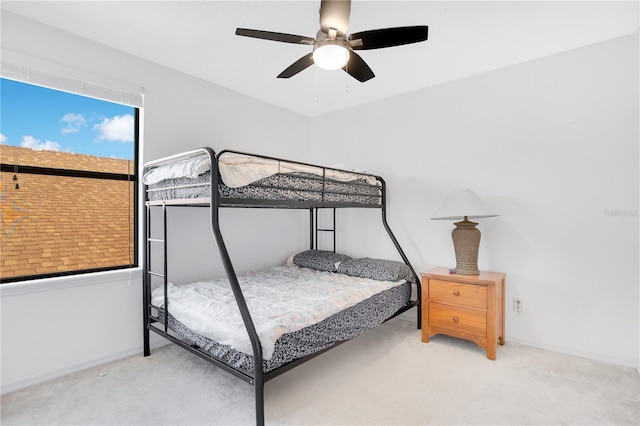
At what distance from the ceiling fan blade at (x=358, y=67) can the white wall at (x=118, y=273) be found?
168 centimetres

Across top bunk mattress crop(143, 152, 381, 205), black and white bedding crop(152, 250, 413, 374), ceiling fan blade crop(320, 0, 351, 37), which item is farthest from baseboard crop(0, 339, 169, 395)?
ceiling fan blade crop(320, 0, 351, 37)

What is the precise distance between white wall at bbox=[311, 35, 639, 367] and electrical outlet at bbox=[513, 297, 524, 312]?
0.12 feet

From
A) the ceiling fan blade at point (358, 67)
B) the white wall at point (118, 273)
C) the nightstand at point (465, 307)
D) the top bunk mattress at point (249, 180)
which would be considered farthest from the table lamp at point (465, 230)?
the white wall at point (118, 273)

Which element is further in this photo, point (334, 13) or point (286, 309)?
point (286, 309)

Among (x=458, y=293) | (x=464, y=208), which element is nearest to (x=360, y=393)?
(x=458, y=293)

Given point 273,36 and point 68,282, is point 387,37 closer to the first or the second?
point 273,36

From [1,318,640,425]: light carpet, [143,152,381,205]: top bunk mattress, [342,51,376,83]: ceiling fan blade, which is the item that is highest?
[342,51,376,83]: ceiling fan blade

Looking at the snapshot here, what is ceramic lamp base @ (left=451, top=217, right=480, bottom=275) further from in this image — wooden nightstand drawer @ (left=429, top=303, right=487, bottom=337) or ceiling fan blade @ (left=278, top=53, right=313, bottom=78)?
ceiling fan blade @ (left=278, top=53, right=313, bottom=78)

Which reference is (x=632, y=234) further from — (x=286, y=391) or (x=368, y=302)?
(x=286, y=391)

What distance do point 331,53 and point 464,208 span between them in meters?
1.68

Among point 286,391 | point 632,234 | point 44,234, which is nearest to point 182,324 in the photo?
point 286,391

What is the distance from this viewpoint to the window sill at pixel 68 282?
2.16 meters

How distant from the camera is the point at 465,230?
282cm

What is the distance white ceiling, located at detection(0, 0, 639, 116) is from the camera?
2.09 m
